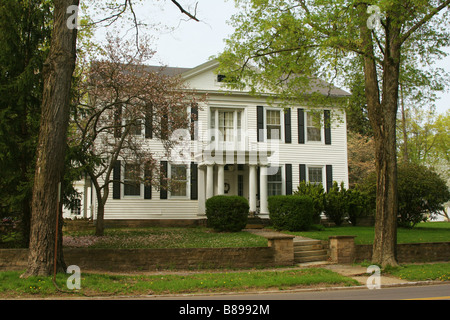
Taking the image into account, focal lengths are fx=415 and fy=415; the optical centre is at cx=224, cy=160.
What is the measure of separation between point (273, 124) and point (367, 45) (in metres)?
13.4

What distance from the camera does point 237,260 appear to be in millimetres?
13164

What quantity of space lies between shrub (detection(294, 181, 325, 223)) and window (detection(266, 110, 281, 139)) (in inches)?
137

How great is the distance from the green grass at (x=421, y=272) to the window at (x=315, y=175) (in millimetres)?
13005

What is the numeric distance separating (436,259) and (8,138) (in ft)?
48.4

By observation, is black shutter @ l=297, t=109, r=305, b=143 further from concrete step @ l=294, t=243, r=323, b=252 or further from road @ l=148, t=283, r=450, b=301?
road @ l=148, t=283, r=450, b=301

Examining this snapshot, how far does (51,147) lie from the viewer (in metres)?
10.1

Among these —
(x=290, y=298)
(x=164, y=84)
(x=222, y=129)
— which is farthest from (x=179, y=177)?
(x=290, y=298)

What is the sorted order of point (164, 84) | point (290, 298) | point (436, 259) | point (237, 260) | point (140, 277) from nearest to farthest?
1. point (290, 298)
2. point (140, 277)
3. point (237, 260)
4. point (436, 259)
5. point (164, 84)

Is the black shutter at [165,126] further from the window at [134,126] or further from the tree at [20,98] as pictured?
the tree at [20,98]

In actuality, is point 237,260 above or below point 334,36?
below

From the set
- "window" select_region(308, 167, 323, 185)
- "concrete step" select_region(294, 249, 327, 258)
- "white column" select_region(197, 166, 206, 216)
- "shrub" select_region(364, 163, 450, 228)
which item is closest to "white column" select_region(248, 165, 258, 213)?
"white column" select_region(197, 166, 206, 216)

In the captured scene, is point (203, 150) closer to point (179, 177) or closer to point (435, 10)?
point (179, 177)

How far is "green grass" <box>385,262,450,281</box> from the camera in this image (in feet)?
37.6

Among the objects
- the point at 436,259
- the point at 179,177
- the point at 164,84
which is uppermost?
the point at 164,84
